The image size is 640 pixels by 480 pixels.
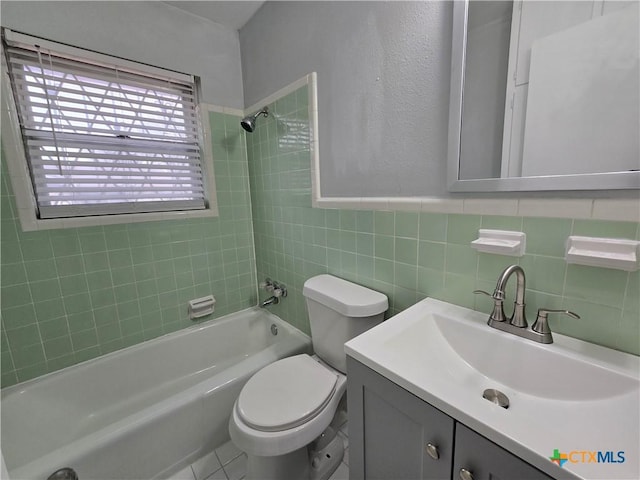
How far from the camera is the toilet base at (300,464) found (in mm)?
1108

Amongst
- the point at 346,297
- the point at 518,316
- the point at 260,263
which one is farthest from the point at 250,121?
the point at 518,316

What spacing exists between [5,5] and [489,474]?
2.36 m

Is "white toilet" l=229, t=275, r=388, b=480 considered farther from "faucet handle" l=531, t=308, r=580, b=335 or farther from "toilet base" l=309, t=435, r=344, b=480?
"faucet handle" l=531, t=308, r=580, b=335

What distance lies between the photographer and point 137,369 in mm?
1645

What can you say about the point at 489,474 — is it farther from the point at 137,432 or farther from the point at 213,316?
the point at 213,316

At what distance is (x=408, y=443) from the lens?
679 millimetres

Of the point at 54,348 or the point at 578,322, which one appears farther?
the point at 54,348

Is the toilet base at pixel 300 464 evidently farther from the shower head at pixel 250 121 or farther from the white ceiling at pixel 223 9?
the white ceiling at pixel 223 9

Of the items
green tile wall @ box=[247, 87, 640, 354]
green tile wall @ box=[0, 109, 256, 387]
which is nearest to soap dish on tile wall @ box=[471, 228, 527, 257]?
green tile wall @ box=[247, 87, 640, 354]

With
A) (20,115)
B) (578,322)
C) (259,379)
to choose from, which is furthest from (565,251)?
(20,115)

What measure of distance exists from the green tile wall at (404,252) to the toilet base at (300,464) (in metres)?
0.61

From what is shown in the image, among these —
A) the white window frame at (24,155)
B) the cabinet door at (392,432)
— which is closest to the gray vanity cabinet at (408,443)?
the cabinet door at (392,432)

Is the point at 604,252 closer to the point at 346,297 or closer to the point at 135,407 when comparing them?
the point at 346,297

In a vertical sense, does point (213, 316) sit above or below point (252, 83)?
below
